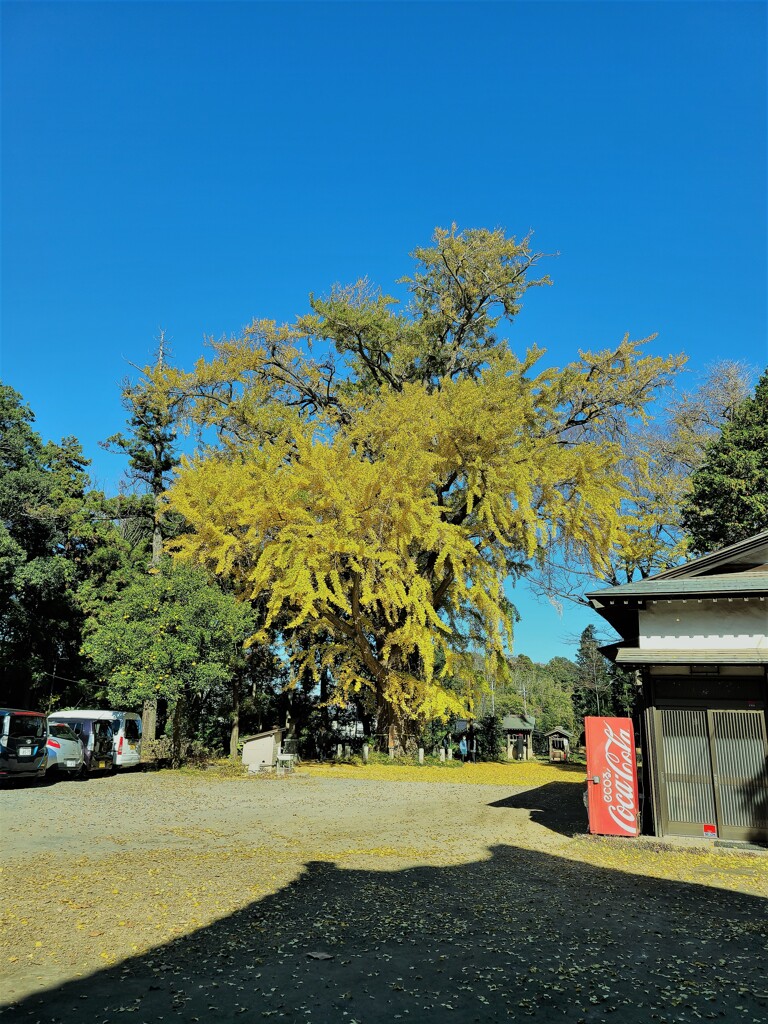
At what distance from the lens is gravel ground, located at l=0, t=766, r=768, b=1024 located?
417 cm

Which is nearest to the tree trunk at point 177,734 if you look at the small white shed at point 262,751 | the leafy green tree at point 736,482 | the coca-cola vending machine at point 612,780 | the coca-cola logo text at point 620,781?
the small white shed at point 262,751

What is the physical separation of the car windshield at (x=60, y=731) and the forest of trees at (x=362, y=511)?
1.72m

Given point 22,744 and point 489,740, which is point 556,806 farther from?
point 489,740

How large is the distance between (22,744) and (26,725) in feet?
1.49

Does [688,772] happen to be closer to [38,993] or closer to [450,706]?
[38,993]

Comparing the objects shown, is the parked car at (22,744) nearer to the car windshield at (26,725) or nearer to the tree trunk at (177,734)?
the car windshield at (26,725)

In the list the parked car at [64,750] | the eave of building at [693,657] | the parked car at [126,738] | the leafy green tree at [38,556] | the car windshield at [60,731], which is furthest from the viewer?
the leafy green tree at [38,556]

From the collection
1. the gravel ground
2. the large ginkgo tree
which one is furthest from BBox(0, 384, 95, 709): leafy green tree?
the gravel ground

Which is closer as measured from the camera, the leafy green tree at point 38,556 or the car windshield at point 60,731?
the car windshield at point 60,731

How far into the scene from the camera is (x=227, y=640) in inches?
789

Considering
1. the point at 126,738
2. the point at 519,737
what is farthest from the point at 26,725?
the point at 519,737

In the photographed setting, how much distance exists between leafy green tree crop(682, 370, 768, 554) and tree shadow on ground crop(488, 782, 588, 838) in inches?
313

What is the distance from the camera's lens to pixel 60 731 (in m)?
17.8

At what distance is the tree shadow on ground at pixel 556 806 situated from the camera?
37.4 ft
